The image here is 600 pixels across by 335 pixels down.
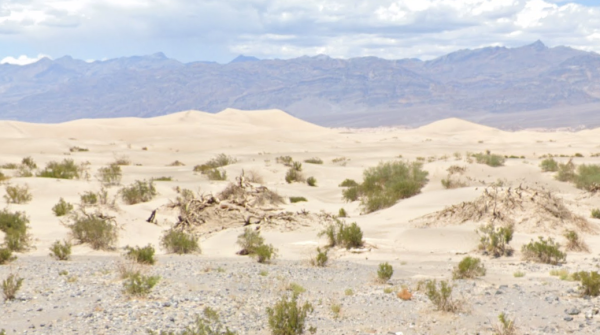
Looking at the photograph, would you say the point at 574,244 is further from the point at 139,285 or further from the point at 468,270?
the point at 139,285

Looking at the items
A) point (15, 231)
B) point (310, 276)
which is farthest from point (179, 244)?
point (310, 276)

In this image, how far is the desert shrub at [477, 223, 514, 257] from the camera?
1269 cm

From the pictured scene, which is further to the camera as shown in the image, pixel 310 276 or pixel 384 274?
pixel 310 276

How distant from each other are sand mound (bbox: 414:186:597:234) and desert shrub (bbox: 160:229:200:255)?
5.54 metres

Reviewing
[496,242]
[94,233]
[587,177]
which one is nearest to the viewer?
[496,242]

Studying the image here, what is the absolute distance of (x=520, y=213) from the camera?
588 inches

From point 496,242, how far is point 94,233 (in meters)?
8.47

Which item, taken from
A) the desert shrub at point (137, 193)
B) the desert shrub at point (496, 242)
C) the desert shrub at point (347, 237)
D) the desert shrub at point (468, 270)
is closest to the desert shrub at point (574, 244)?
the desert shrub at point (496, 242)

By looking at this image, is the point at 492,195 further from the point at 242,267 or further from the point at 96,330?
the point at 96,330

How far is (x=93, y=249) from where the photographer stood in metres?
13.9

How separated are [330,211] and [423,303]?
11.0 meters

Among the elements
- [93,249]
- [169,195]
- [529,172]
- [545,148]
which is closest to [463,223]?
[93,249]

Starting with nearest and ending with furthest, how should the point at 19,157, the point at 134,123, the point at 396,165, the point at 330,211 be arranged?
the point at 330,211 → the point at 396,165 → the point at 19,157 → the point at 134,123

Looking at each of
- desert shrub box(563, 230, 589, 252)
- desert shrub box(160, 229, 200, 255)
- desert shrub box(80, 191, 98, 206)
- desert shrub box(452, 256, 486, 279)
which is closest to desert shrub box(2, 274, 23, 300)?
desert shrub box(160, 229, 200, 255)
